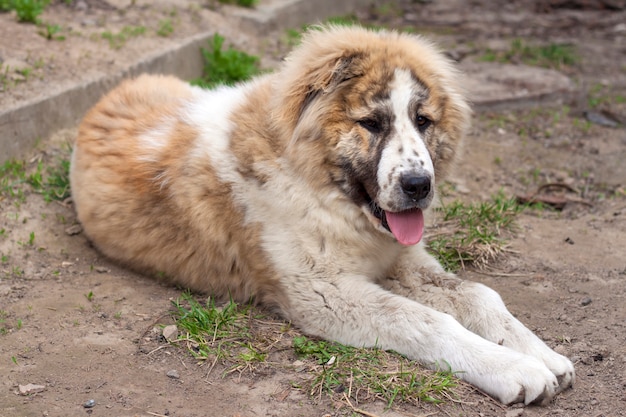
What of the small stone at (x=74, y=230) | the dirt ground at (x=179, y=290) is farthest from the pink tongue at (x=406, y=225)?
the small stone at (x=74, y=230)

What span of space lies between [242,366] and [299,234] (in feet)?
2.37

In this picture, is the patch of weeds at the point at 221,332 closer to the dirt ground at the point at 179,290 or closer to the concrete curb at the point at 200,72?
the dirt ground at the point at 179,290

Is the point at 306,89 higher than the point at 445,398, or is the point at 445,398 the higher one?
the point at 306,89

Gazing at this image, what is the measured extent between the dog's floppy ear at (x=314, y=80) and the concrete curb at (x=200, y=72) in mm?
2129

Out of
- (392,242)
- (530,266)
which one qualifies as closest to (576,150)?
(530,266)

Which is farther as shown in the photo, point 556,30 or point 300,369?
point 556,30

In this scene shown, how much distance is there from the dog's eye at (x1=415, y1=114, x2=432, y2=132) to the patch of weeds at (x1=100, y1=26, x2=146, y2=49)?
10.8 feet

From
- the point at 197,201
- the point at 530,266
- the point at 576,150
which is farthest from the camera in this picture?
the point at 576,150

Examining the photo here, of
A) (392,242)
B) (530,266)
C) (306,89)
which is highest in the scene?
(306,89)

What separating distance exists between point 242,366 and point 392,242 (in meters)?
1.04

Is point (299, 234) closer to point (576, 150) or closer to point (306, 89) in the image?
point (306, 89)

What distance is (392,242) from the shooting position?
13.6ft

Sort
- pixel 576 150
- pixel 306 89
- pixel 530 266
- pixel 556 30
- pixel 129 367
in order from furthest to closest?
pixel 556 30
pixel 576 150
pixel 530 266
pixel 306 89
pixel 129 367

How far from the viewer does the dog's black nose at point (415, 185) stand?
12.2 feet
